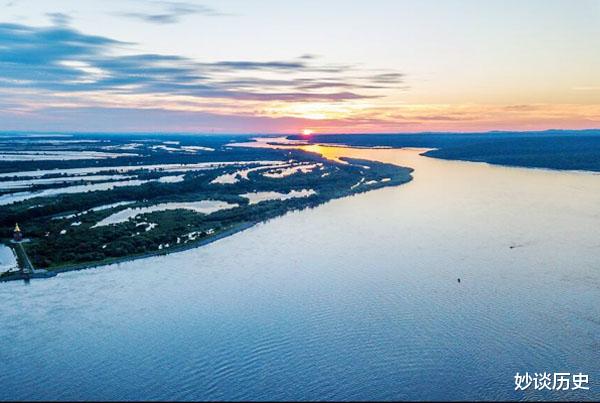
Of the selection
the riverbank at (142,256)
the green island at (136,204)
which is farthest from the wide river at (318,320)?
the green island at (136,204)

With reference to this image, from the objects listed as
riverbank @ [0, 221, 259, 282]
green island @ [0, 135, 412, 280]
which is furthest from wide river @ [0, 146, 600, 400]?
green island @ [0, 135, 412, 280]

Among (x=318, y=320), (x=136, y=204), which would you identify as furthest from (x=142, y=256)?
(x=136, y=204)

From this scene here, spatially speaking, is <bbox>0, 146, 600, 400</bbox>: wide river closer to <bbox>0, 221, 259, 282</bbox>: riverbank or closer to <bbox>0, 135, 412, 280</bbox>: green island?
<bbox>0, 221, 259, 282</bbox>: riverbank

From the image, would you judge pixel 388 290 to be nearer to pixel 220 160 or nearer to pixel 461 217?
pixel 461 217

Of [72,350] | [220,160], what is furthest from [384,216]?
[220,160]

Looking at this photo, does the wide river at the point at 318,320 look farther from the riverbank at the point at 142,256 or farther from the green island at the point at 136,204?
the green island at the point at 136,204

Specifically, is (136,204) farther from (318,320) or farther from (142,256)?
(318,320)
